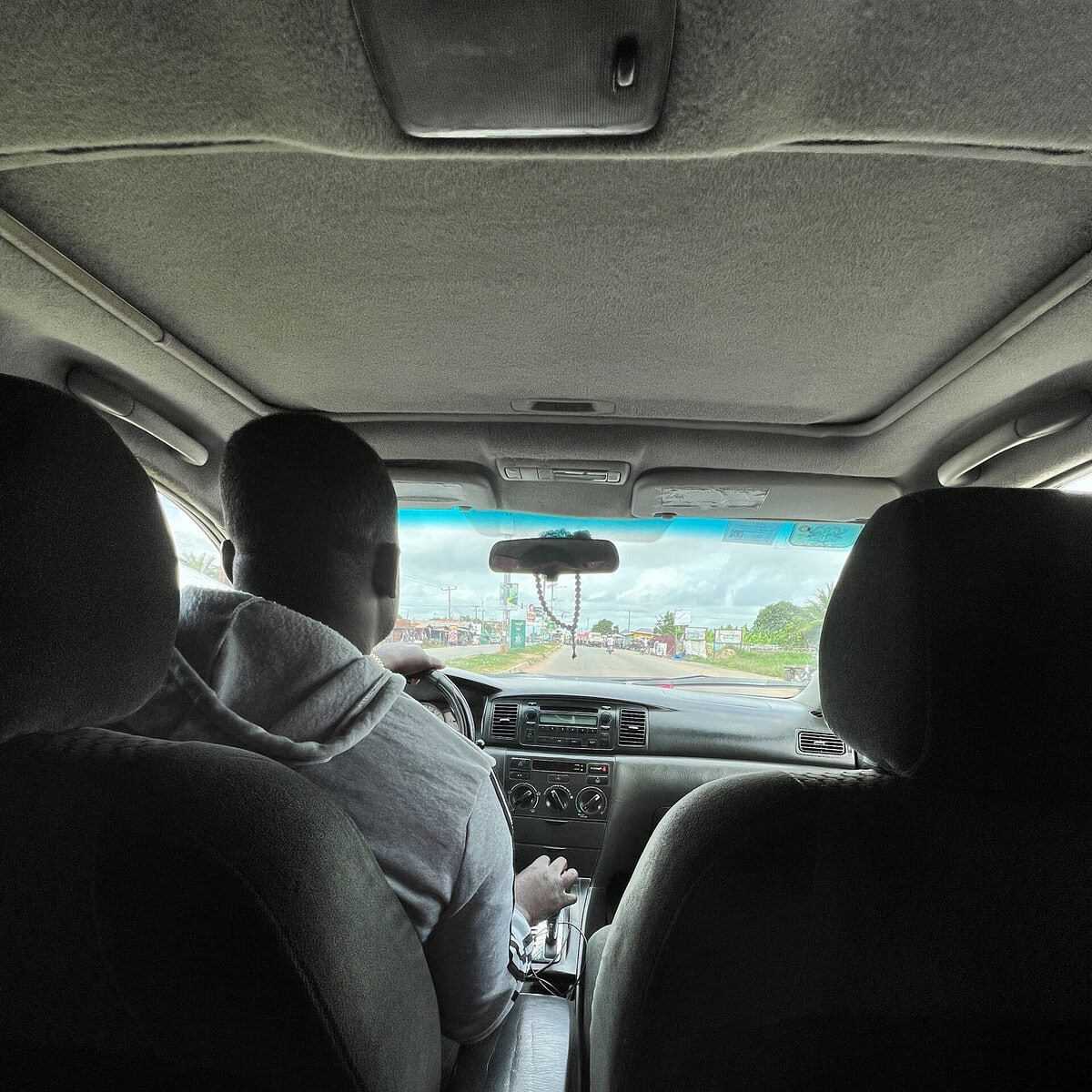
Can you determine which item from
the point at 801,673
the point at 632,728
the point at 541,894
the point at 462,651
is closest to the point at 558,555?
the point at 462,651

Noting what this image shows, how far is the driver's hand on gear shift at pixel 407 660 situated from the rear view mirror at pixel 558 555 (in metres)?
0.63

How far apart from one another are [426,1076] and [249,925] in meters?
0.60

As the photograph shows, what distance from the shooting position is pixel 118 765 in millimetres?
937

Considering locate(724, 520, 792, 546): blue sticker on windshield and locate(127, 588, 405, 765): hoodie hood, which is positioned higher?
locate(724, 520, 792, 546): blue sticker on windshield

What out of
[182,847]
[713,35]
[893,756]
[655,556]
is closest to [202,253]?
[713,35]

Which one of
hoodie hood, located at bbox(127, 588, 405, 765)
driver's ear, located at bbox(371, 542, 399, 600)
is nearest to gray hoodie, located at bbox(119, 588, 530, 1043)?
hoodie hood, located at bbox(127, 588, 405, 765)

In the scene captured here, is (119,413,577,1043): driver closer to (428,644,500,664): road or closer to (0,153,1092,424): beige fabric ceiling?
(0,153,1092,424): beige fabric ceiling

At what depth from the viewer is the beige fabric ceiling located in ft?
4.66

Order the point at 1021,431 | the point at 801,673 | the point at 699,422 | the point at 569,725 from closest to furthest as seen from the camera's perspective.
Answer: the point at 1021,431 < the point at 699,422 < the point at 569,725 < the point at 801,673

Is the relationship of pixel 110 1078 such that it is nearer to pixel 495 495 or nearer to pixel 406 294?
pixel 406 294

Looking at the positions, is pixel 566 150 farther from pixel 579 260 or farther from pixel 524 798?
pixel 524 798

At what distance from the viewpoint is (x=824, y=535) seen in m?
3.30

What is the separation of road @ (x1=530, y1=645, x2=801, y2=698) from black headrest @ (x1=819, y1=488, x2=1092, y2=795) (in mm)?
2436

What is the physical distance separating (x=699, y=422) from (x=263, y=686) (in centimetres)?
191
